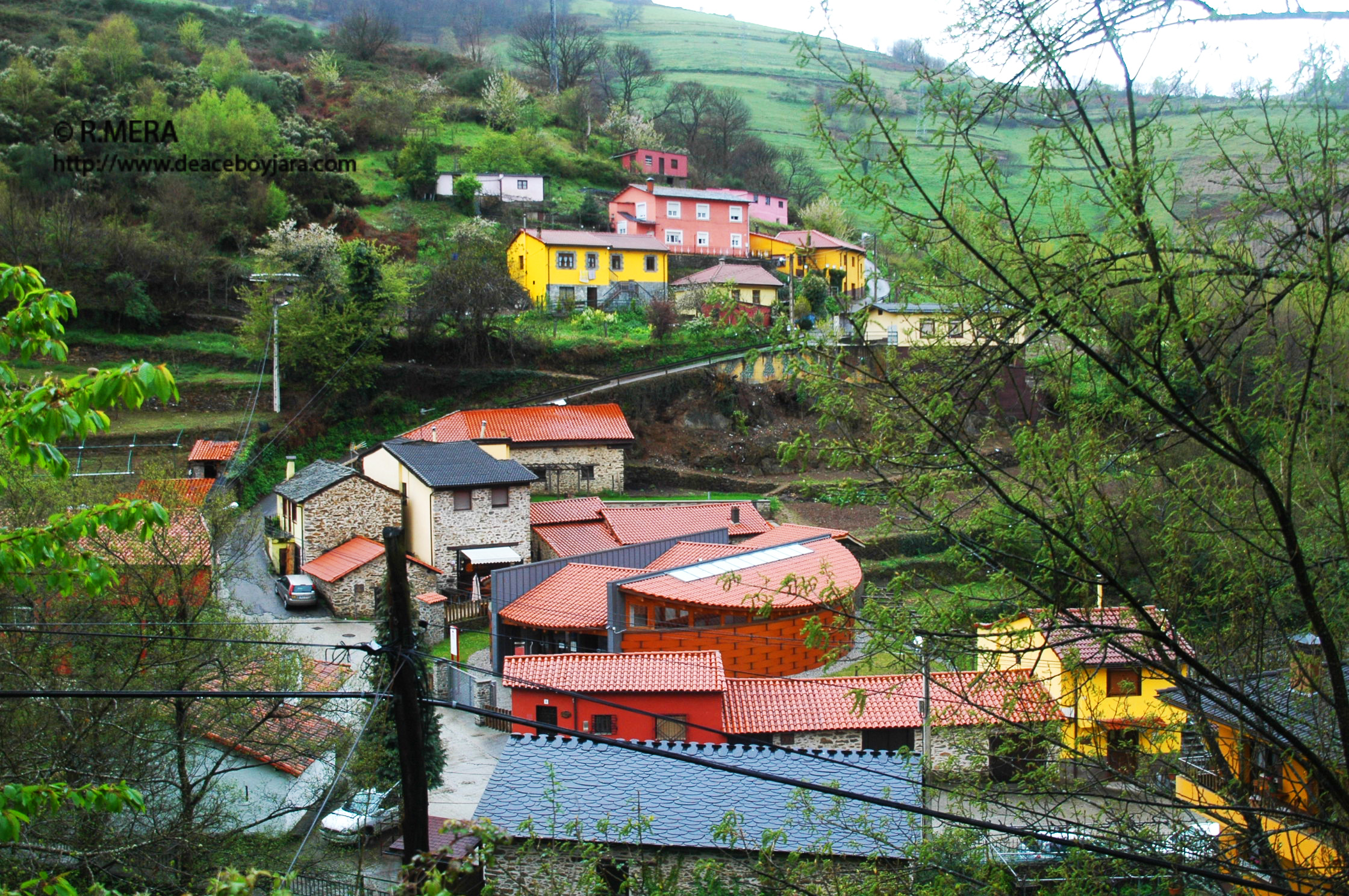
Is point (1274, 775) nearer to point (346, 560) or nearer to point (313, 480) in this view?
point (346, 560)

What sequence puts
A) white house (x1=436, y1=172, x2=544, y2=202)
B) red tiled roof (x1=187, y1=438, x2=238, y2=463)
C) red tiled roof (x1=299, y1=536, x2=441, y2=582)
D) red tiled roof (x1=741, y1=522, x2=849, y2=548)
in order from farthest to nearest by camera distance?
white house (x1=436, y1=172, x2=544, y2=202)
red tiled roof (x1=187, y1=438, x2=238, y2=463)
red tiled roof (x1=741, y1=522, x2=849, y2=548)
red tiled roof (x1=299, y1=536, x2=441, y2=582)

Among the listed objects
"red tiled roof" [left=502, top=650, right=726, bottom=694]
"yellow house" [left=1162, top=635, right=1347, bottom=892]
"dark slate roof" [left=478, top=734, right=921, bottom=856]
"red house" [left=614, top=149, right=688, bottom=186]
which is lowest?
"red tiled roof" [left=502, top=650, right=726, bottom=694]

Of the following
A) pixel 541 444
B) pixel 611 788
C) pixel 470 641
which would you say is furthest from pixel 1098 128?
pixel 541 444

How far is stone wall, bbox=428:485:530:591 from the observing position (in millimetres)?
22688

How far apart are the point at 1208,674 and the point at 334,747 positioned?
394 inches

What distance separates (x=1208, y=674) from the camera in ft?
12.8

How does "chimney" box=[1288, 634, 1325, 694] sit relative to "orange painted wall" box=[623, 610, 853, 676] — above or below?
above

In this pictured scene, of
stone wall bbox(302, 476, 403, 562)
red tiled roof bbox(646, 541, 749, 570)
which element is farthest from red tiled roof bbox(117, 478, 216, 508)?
red tiled roof bbox(646, 541, 749, 570)

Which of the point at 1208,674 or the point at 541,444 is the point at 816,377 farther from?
A: the point at 541,444

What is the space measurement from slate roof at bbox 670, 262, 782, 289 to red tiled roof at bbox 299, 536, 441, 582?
2244 cm

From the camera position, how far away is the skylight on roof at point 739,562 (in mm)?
19312

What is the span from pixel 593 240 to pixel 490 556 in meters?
22.1

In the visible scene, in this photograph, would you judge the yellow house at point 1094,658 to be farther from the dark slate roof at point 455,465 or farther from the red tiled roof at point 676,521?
the red tiled roof at point 676,521

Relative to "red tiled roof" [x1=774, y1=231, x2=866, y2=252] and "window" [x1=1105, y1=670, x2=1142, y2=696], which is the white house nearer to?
"red tiled roof" [x1=774, y1=231, x2=866, y2=252]
